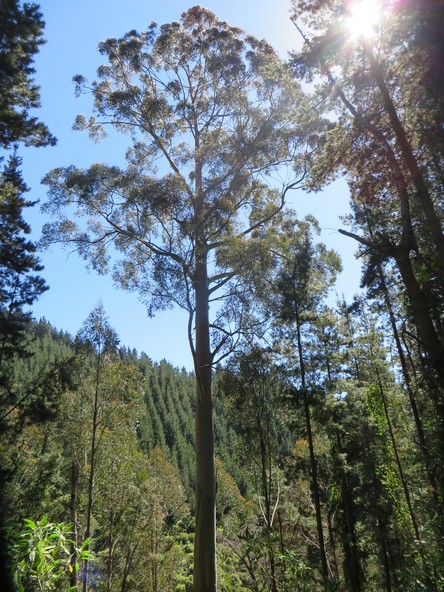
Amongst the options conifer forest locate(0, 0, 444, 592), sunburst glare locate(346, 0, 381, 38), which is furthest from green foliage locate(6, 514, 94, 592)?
sunburst glare locate(346, 0, 381, 38)

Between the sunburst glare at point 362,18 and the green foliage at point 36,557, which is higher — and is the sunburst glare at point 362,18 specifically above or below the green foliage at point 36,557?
above

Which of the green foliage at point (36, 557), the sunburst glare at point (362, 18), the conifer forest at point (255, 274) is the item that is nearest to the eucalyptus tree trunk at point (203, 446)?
the conifer forest at point (255, 274)

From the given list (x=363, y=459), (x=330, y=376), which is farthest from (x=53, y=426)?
(x=363, y=459)

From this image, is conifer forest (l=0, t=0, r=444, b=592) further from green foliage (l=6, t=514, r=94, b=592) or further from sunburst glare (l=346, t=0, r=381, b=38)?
green foliage (l=6, t=514, r=94, b=592)

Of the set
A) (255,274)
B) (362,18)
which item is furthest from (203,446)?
(362,18)

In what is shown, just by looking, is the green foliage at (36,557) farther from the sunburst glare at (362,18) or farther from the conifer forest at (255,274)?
the sunburst glare at (362,18)

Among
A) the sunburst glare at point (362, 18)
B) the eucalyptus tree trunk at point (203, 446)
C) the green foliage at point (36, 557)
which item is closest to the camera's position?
the green foliage at point (36, 557)

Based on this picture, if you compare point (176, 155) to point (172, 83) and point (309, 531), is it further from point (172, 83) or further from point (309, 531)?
point (309, 531)

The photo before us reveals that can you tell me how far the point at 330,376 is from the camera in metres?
15.2

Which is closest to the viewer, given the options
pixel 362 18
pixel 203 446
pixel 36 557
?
pixel 36 557

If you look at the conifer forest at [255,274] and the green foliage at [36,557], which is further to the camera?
the conifer forest at [255,274]

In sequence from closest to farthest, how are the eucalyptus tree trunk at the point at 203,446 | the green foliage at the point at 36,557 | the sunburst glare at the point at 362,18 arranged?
the green foliage at the point at 36,557, the sunburst glare at the point at 362,18, the eucalyptus tree trunk at the point at 203,446

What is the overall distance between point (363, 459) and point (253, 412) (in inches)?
291

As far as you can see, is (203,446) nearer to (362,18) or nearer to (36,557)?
(36,557)
